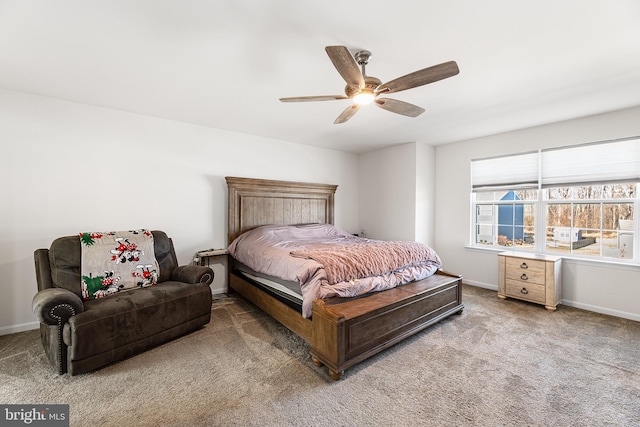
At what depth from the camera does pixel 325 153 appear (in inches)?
201

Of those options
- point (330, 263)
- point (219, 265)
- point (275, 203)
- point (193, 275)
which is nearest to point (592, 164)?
point (330, 263)

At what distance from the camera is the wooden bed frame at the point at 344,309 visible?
6.69ft

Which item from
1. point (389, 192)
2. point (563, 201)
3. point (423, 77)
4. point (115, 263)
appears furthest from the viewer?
point (389, 192)

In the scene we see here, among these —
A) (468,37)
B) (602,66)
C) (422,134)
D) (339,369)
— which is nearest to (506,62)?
(468,37)

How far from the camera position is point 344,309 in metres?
2.18

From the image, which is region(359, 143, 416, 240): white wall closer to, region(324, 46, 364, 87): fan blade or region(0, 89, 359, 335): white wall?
region(0, 89, 359, 335): white wall

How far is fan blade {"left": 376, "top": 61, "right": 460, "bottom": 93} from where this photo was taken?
1.71 meters

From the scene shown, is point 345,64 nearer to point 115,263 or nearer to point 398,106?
point 398,106

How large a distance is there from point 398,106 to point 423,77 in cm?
53

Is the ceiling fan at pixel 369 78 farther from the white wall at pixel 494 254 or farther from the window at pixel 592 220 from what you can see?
the window at pixel 592 220

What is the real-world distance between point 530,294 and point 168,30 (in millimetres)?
4612

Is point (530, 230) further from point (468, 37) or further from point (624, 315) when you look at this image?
point (468, 37)

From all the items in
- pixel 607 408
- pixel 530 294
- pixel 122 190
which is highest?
pixel 122 190

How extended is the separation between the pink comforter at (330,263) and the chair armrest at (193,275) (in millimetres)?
520
